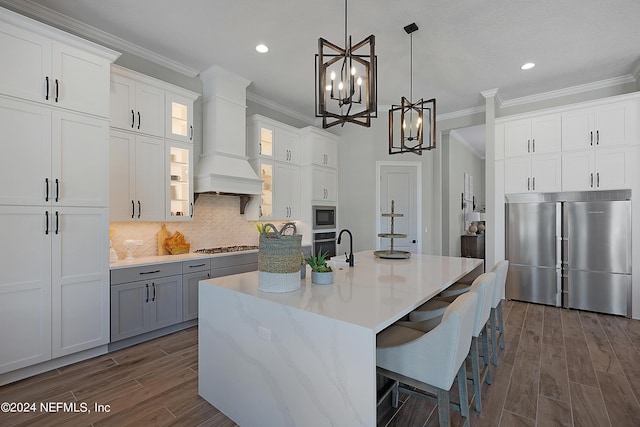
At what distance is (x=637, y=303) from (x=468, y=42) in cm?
385

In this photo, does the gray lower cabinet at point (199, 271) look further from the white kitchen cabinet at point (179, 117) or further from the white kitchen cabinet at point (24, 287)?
the white kitchen cabinet at point (179, 117)

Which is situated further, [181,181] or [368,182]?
[368,182]

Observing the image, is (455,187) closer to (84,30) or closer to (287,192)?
(287,192)

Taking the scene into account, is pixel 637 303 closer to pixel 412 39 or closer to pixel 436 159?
pixel 436 159

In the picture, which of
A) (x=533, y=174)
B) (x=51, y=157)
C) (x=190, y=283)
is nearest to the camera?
(x=51, y=157)

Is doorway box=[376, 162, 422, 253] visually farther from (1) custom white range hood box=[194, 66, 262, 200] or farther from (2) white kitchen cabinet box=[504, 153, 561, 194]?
(1) custom white range hood box=[194, 66, 262, 200]

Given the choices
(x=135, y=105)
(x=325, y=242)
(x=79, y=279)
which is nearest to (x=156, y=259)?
(x=79, y=279)

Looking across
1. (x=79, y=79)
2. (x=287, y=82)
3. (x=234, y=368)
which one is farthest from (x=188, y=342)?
(x=287, y=82)

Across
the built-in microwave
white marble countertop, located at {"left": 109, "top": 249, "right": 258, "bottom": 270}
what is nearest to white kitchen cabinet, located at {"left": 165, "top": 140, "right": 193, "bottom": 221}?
white marble countertop, located at {"left": 109, "top": 249, "right": 258, "bottom": 270}

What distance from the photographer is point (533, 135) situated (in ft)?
15.1

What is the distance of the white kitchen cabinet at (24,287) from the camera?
234cm

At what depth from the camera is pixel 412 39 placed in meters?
3.33

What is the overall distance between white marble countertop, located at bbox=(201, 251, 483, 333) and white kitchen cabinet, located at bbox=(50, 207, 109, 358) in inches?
56.3

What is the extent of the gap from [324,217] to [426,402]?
3.67 m
